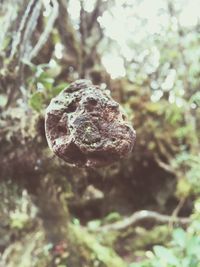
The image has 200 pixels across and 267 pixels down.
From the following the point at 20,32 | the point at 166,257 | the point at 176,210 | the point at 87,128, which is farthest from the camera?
the point at 176,210

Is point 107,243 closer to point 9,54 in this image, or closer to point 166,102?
point 166,102

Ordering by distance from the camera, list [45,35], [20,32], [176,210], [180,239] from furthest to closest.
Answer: [176,210] → [45,35] → [20,32] → [180,239]

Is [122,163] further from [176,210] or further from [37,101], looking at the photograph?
[37,101]

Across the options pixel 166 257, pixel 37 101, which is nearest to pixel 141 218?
pixel 166 257

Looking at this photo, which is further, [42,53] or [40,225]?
[42,53]

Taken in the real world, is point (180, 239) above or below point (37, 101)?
below

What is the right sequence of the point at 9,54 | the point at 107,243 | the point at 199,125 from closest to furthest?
the point at 9,54, the point at 107,243, the point at 199,125

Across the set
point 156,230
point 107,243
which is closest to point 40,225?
point 107,243

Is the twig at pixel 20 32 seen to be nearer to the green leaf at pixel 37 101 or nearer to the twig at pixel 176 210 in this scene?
the green leaf at pixel 37 101
